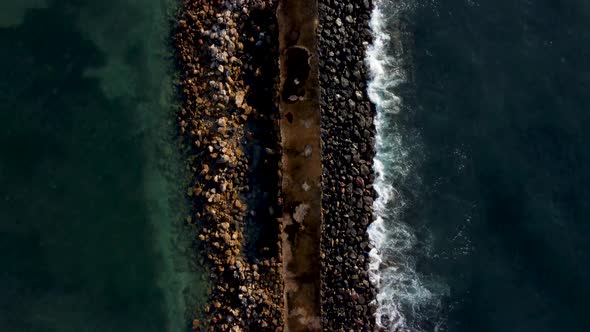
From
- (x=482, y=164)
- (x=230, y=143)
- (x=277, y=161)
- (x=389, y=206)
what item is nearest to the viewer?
(x=277, y=161)

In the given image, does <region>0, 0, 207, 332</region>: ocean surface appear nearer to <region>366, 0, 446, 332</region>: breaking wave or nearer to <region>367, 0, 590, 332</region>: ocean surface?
<region>366, 0, 446, 332</region>: breaking wave

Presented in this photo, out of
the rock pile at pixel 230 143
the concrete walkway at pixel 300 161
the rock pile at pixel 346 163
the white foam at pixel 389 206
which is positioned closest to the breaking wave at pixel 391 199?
the white foam at pixel 389 206

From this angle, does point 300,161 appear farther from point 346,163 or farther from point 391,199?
point 391,199

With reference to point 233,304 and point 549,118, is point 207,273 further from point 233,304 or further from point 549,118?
point 549,118

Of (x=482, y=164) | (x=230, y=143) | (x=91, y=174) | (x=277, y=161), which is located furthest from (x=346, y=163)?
(x=91, y=174)

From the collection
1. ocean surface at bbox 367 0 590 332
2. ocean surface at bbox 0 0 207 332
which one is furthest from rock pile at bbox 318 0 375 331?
ocean surface at bbox 0 0 207 332
